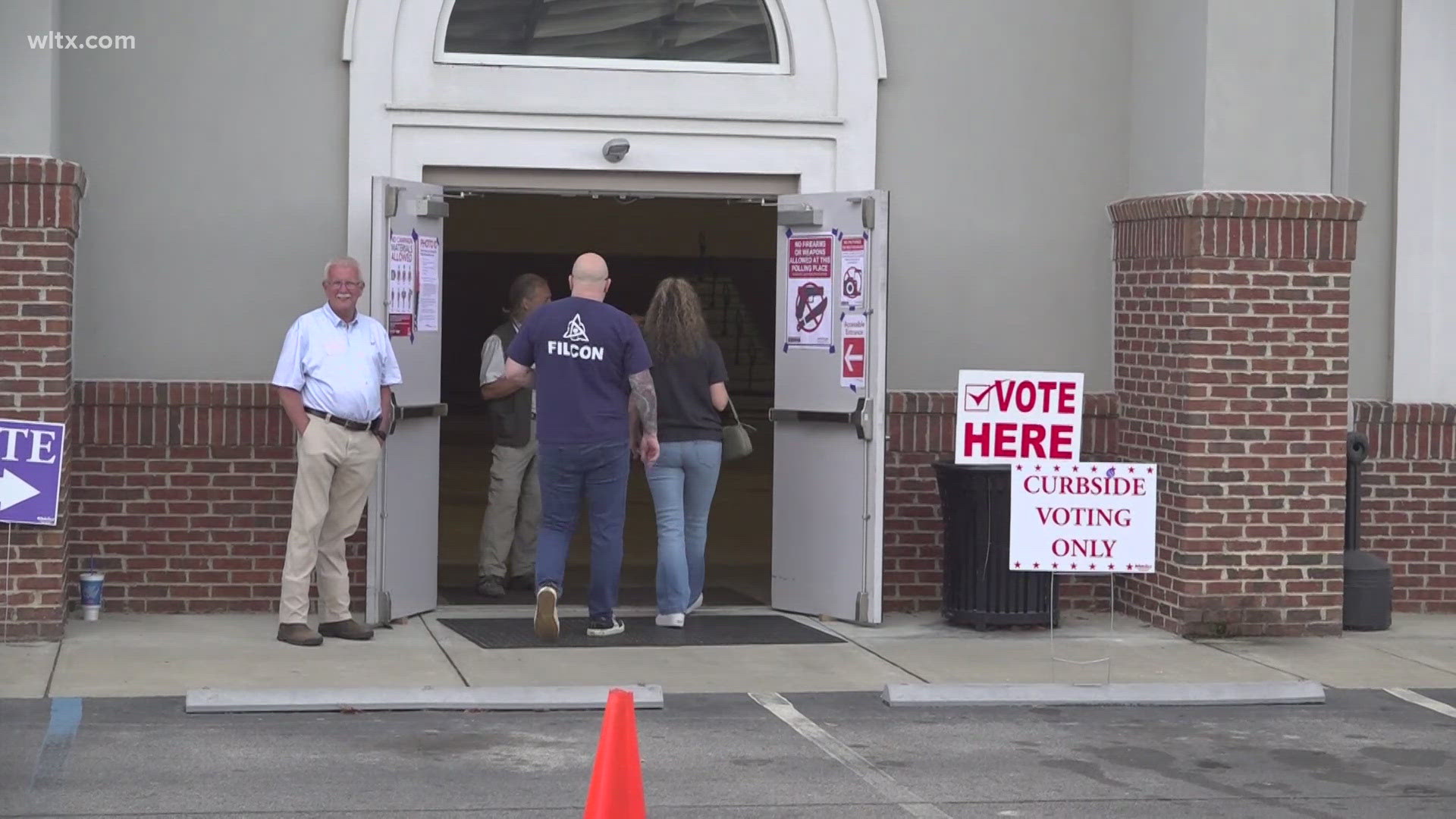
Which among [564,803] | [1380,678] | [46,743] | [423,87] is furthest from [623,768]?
[423,87]

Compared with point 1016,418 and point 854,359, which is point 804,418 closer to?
point 854,359

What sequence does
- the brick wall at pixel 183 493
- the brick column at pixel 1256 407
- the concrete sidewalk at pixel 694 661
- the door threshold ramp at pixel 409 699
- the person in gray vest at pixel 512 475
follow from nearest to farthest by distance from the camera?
the door threshold ramp at pixel 409 699 → the concrete sidewalk at pixel 694 661 → the brick wall at pixel 183 493 → the brick column at pixel 1256 407 → the person in gray vest at pixel 512 475

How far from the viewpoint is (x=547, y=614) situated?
31.0 ft

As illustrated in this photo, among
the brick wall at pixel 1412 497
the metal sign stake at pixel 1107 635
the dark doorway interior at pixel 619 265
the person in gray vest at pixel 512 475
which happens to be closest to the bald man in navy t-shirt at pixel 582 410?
the person in gray vest at pixel 512 475

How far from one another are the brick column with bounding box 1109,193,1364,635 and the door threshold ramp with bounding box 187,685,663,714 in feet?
11.8

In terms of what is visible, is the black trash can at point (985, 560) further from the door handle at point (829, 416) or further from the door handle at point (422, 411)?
the door handle at point (422, 411)

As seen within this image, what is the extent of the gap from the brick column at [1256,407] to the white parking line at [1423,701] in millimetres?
1502

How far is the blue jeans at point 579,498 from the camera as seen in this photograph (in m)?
9.59

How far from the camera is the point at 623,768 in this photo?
17.9 ft

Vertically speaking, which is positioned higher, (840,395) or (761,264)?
(761,264)

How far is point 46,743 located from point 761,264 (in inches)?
957

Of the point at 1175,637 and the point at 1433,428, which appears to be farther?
the point at 1433,428

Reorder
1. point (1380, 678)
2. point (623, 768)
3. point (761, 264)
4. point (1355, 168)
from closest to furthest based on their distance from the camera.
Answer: point (623, 768) < point (1380, 678) < point (1355, 168) < point (761, 264)

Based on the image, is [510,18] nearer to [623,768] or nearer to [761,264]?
[623,768]
